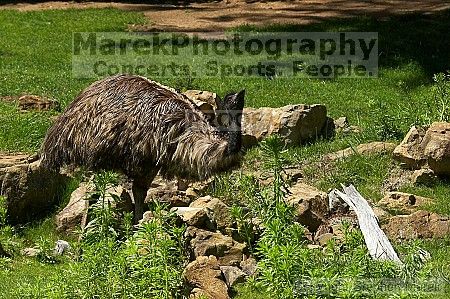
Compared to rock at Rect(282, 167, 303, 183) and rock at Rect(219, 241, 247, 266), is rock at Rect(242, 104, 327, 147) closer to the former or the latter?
rock at Rect(282, 167, 303, 183)

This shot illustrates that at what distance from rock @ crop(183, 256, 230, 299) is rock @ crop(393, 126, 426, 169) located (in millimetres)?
4073

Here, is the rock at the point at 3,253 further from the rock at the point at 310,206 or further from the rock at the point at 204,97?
the rock at the point at 204,97

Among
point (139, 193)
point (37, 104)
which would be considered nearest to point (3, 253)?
point (139, 193)

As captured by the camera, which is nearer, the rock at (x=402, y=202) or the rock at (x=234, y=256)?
the rock at (x=234, y=256)

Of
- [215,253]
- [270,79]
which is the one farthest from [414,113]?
[215,253]

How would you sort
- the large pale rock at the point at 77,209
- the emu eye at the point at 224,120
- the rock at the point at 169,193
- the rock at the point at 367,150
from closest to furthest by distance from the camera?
the emu eye at the point at 224,120 < the large pale rock at the point at 77,209 < the rock at the point at 169,193 < the rock at the point at 367,150

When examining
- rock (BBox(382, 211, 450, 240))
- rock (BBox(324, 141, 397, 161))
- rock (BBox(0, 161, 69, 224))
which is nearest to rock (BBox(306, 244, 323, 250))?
rock (BBox(382, 211, 450, 240))

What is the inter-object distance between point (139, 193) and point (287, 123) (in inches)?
146

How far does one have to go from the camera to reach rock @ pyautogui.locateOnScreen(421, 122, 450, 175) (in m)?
10.2

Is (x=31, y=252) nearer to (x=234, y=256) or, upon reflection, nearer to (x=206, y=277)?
(x=234, y=256)

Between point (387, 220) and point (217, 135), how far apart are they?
1843mm

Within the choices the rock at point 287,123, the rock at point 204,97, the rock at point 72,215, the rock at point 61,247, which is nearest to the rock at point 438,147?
the rock at point 287,123

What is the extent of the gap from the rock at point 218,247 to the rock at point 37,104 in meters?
6.16

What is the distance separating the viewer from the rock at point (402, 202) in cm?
959
